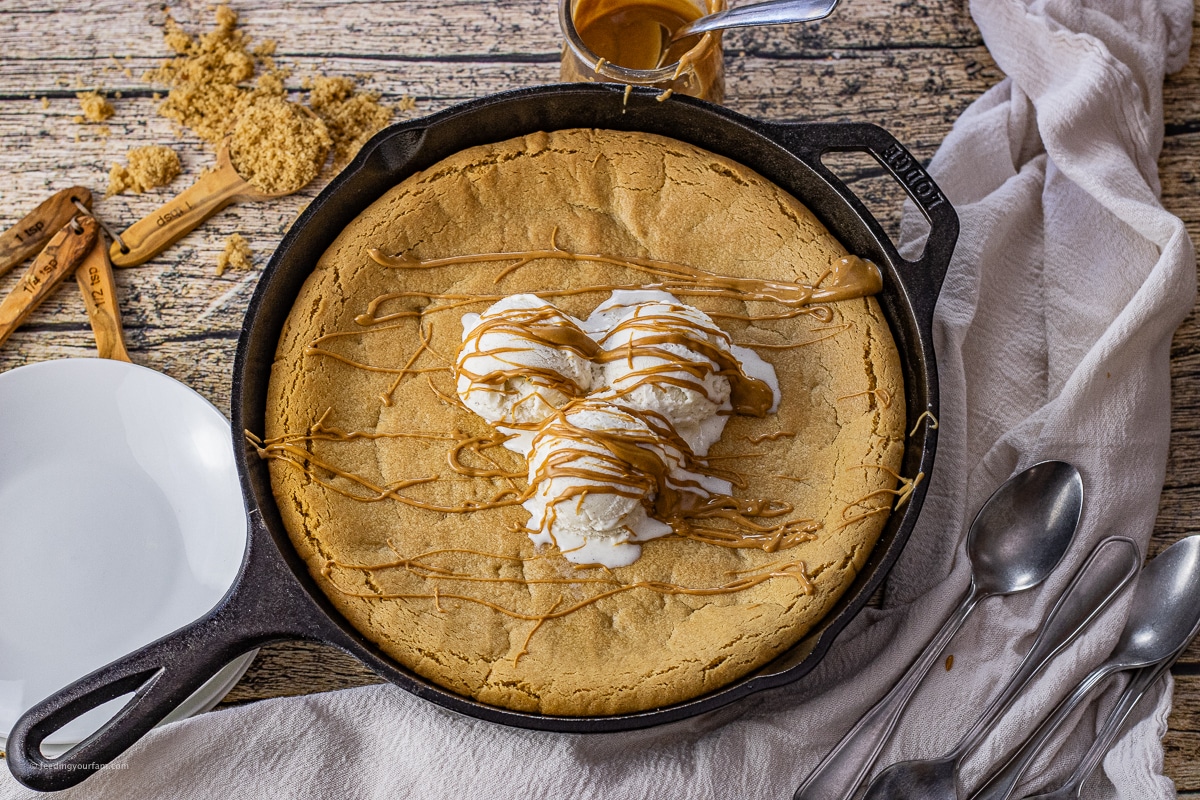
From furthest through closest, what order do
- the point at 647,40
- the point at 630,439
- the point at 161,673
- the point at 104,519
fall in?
the point at 647,40, the point at 104,519, the point at 630,439, the point at 161,673

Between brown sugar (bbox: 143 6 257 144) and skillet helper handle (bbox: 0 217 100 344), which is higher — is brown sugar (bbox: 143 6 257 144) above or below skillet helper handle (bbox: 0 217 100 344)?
above

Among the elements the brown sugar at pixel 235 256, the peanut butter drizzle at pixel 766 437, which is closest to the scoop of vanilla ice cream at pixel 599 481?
the peanut butter drizzle at pixel 766 437

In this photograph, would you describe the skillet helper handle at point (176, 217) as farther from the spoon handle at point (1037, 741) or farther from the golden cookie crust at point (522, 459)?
the spoon handle at point (1037, 741)

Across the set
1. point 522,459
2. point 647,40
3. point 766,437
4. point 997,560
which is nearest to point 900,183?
point 766,437

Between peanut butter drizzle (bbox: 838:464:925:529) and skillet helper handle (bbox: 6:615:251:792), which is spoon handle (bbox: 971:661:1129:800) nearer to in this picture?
peanut butter drizzle (bbox: 838:464:925:529)

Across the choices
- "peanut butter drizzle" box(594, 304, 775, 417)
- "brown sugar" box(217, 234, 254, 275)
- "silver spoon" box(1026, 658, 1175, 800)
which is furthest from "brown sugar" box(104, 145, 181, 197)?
"silver spoon" box(1026, 658, 1175, 800)

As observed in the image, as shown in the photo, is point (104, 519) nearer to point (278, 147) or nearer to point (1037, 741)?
point (278, 147)
